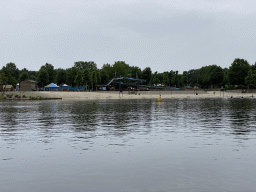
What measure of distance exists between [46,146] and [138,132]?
744 cm

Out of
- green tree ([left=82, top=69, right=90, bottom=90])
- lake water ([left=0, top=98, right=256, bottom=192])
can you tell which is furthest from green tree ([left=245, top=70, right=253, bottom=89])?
lake water ([left=0, top=98, right=256, bottom=192])

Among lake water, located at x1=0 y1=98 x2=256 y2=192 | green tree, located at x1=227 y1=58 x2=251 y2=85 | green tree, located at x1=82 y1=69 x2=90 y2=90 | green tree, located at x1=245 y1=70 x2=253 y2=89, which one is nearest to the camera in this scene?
lake water, located at x1=0 y1=98 x2=256 y2=192

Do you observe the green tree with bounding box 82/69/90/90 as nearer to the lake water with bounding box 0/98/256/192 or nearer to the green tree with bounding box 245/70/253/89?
the green tree with bounding box 245/70/253/89

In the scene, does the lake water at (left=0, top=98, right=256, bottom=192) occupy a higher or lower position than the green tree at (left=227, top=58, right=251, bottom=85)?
lower

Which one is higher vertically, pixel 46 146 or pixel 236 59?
pixel 236 59

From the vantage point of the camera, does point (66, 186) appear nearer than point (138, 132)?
→ Yes

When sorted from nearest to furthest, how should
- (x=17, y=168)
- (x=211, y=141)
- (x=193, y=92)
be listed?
(x=17, y=168), (x=211, y=141), (x=193, y=92)

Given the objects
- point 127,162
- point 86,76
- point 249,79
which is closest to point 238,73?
point 249,79

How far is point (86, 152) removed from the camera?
49.9 feet

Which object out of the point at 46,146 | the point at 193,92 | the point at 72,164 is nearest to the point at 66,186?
the point at 72,164

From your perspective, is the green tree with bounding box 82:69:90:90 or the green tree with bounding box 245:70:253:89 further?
the green tree with bounding box 82:69:90:90

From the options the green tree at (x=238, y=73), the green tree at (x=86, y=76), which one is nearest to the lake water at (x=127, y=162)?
the green tree at (x=86, y=76)

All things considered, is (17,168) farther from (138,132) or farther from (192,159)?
(138,132)

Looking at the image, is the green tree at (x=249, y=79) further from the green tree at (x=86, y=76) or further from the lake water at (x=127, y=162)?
the lake water at (x=127, y=162)
